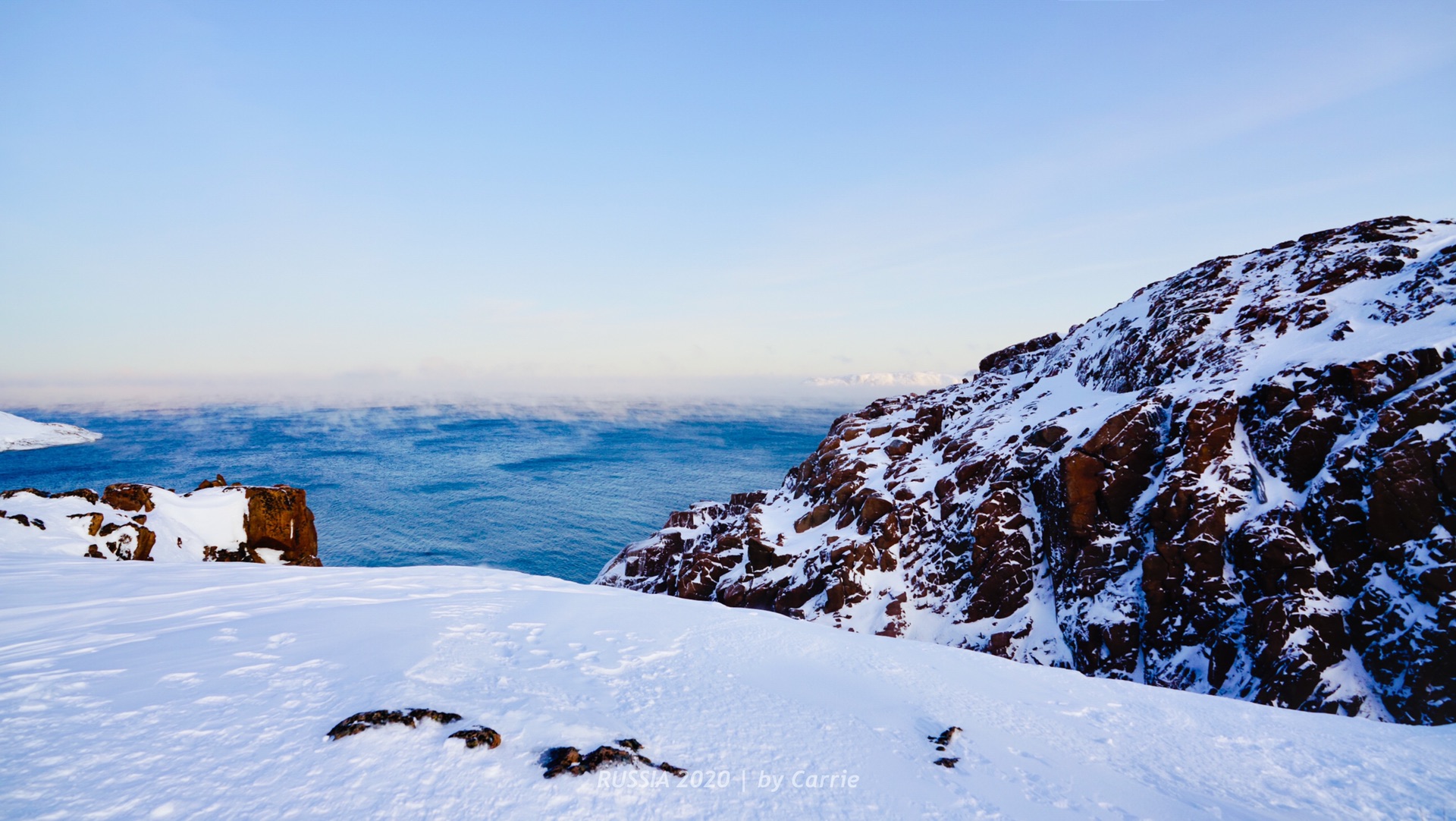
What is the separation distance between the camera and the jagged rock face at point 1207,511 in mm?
21969

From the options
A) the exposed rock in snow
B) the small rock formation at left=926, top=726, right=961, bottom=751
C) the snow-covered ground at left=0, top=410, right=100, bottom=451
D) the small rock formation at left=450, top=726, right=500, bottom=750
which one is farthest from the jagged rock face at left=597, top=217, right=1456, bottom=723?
the snow-covered ground at left=0, top=410, right=100, bottom=451

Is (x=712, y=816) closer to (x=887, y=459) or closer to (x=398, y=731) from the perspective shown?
(x=398, y=731)

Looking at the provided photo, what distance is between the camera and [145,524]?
23.0 metres

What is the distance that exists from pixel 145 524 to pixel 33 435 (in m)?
156

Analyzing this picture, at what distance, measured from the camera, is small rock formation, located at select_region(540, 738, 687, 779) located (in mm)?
5777

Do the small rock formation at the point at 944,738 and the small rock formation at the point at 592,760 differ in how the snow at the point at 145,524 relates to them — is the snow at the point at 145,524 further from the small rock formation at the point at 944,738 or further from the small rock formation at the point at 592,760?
the small rock formation at the point at 944,738

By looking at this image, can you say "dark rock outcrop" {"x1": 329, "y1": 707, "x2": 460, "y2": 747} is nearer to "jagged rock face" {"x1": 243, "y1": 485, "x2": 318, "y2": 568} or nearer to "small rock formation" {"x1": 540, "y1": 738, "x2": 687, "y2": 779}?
"small rock formation" {"x1": 540, "y1": 738, "x2": 687, "y2": 779}

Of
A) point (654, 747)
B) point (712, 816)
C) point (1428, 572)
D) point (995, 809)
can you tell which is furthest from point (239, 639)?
point (1428, 572)

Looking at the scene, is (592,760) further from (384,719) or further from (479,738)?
(384,719)

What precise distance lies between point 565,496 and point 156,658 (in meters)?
90.1

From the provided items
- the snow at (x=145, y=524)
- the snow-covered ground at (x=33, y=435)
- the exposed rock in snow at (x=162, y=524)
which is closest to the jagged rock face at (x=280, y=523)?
the exposed rock in snow at (x=162, y=524)

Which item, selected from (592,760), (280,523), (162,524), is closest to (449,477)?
(280,523)

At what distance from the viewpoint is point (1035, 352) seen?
Result: 64938 millimetres

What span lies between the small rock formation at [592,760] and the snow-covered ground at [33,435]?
172 metres
